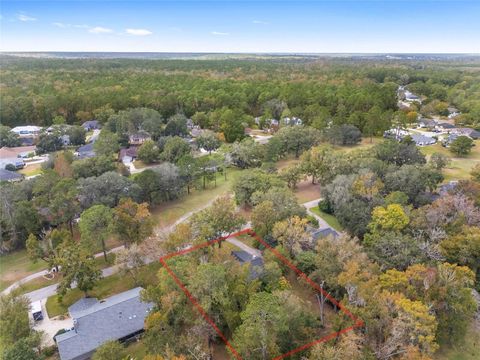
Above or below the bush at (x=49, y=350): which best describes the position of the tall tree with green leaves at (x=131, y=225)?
above

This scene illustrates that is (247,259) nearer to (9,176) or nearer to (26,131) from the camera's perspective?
(9,176)

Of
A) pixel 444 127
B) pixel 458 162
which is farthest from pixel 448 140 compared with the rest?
pixel 444 127

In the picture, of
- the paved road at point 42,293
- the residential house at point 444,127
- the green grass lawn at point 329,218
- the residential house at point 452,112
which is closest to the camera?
the paved road at point 42,293

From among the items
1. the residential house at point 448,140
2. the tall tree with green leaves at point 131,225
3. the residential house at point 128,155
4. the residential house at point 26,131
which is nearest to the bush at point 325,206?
the tall tree with green leaves at point 131,225

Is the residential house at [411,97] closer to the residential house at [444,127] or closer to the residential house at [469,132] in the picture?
the residential house at [444,127]

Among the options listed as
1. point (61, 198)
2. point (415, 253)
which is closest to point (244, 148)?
point (61, 198)

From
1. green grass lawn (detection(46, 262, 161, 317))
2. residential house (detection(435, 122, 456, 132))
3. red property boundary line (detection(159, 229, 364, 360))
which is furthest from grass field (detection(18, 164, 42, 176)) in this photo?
residential house (detection(435, 122, 456, 132))
